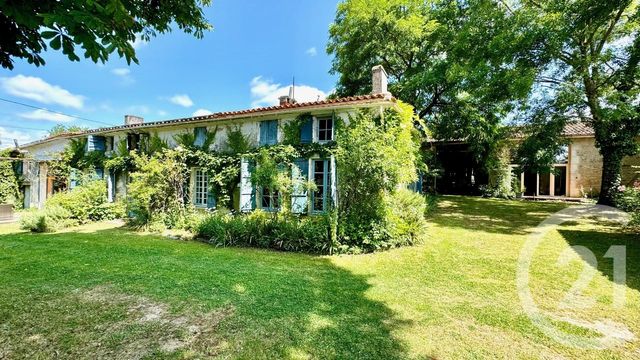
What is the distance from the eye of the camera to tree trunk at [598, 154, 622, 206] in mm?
12539

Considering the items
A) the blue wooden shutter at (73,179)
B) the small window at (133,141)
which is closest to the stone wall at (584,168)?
the small window at (133,141)

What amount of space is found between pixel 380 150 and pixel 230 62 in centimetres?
1180

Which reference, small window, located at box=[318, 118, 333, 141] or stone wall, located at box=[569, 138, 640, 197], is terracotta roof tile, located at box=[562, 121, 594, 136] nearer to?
stone wall, located at box=[569, 138, 640, 197]

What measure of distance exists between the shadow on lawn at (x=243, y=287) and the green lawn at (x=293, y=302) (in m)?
0.02

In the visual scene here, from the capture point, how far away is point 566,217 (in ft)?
38.1

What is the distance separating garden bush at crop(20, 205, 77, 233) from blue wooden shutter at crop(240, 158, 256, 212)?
7.38 metres

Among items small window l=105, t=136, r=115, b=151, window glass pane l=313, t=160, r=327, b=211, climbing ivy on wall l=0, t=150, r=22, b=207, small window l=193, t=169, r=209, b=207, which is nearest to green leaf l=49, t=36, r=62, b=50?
window glass pane l=313, t=160, r=327, b=211

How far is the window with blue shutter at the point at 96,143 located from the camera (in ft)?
52.4

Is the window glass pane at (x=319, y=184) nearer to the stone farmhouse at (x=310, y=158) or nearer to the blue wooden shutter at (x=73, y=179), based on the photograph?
the stone farmhouse at (x=310, y=158)

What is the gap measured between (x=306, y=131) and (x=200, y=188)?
231 inches

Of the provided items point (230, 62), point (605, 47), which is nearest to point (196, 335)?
point (230, 62)

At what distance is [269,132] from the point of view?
11656mm

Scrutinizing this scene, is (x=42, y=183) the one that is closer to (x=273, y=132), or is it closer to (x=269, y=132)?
(x=269, y=132)

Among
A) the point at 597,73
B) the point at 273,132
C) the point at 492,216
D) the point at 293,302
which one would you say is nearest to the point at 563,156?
the point at 597,73
